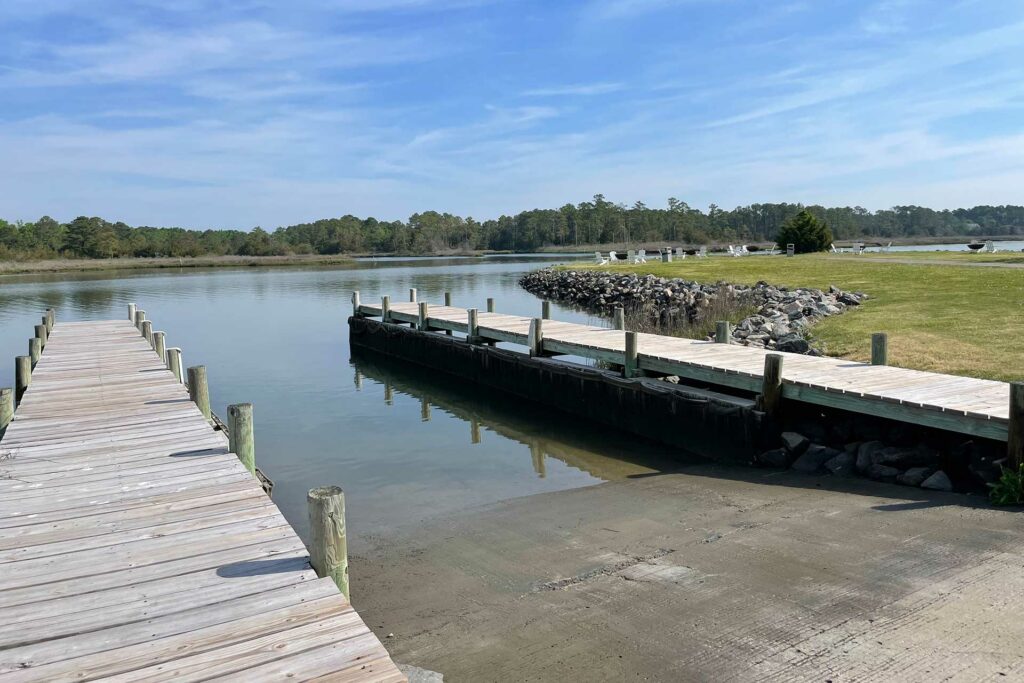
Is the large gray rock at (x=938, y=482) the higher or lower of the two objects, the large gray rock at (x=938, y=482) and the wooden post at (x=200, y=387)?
the lower

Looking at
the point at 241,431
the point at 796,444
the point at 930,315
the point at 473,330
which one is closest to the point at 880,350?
the point at 796,444

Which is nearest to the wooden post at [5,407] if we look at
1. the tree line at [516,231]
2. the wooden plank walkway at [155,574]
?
the wooden plank walkway at [155,574]

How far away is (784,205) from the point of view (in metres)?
161

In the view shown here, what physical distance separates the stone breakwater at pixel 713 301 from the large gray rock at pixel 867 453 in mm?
6044

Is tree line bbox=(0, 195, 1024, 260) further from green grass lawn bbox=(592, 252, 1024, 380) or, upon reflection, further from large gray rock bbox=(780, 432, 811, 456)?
large gray rock bbox=(780, 432, 811, 456)

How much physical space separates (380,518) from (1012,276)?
23.6m

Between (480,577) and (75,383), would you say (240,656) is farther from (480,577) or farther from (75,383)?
(75,383)

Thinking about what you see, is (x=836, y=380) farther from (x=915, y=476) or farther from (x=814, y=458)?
(x=915, y=476)

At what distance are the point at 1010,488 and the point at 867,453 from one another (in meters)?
1.99

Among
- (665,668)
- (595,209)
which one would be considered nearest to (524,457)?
(665,668)

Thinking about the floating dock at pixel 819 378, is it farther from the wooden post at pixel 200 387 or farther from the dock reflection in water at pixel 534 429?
the wooden post at pixel 200 387

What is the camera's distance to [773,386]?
1113cm

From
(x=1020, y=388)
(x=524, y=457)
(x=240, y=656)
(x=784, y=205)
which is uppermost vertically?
(x=784, y=205)

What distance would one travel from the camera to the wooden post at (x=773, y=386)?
1110 centimetres
